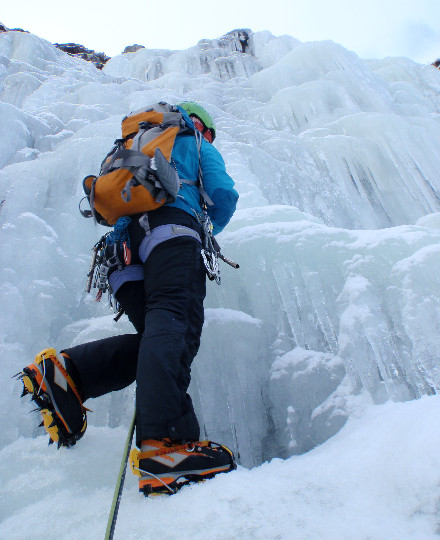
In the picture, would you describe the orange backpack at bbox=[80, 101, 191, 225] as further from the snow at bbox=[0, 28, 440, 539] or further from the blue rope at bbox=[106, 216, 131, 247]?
the snow at bbox=[0, 28, 440, 539]

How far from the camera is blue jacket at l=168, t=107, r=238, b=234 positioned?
185cm

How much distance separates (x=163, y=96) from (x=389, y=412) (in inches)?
232

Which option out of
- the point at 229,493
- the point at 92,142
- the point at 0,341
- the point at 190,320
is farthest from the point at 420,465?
the point at 92,142

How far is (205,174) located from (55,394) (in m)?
1.16

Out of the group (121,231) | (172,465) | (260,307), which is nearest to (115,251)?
(121,231)

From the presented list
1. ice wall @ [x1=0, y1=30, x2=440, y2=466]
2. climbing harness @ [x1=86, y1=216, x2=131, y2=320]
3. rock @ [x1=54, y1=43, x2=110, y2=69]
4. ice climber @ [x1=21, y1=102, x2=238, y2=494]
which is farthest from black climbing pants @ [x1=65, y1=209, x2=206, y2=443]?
rock @ [x1=54, y1=43, x2=110, y2=69]

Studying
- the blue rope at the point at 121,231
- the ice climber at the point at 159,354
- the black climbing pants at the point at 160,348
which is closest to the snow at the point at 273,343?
the ice climber at the point at 159,354

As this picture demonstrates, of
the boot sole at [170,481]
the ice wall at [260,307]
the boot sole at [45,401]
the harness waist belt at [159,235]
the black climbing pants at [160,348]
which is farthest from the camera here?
the ice wall at [260,307]

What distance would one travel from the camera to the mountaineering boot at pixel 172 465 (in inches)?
44.8

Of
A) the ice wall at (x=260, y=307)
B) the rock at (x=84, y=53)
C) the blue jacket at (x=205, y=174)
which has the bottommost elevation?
the ice wall at (x=260, y=307)

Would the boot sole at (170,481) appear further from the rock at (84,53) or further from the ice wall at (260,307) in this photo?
the rock at (84,53)

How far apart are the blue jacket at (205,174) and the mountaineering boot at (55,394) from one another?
2.87ft

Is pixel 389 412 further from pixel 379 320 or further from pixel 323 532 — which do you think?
pixel 323 532

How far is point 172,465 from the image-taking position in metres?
1.16
